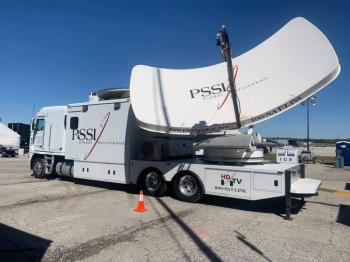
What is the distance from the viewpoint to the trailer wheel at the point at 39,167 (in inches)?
625

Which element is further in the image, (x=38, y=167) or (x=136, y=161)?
(x=38, y=167)

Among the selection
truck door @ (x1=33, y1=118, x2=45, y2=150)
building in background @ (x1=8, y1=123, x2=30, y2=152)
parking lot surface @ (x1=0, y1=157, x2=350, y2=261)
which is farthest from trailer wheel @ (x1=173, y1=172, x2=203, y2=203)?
building in background @ (x1=8, y1=123, x2=30, y2=152)

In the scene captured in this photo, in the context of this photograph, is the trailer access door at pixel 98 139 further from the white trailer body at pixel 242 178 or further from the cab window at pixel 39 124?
the cab window at pixel 39 124

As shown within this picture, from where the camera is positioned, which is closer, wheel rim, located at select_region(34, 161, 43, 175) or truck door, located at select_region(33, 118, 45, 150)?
truck door, located at select_region(33, 118, 45, 150)

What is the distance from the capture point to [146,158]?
11906 millimetres

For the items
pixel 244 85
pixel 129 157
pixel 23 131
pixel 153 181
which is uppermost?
pixel 23 131

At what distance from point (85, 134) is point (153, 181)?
365cm

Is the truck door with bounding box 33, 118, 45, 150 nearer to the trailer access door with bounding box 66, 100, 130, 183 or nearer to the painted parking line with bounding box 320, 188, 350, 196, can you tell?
the trailer access door with bounding box 66, 100, 130, 183

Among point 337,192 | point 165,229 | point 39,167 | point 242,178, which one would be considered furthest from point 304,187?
point 39,167

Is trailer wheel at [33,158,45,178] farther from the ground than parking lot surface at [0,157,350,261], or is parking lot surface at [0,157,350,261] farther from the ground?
trailer wheel at [33,158,45,178]

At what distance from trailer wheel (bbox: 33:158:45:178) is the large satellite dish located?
25.0ft

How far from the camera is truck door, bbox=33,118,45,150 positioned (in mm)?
15859

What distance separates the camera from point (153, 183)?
11719 millimetres

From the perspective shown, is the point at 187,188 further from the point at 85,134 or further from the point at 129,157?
the point at 85,134
